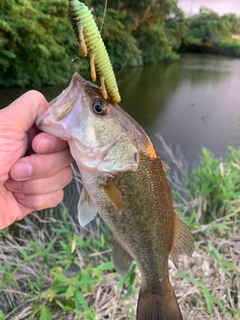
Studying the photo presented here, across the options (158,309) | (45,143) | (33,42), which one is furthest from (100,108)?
(33,42)

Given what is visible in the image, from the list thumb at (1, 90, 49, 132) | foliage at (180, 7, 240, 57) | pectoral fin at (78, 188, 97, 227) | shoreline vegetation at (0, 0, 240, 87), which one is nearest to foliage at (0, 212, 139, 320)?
pectoral fin at (78, 188, 97, 227)

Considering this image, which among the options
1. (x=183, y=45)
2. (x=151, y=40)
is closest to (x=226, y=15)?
(x=183, y=45)

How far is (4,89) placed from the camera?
12.6 m

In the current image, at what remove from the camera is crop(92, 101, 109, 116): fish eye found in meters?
1.39

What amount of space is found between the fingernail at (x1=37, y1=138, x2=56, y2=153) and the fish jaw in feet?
0.21

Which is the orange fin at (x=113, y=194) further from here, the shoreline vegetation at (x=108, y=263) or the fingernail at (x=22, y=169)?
the shoreline vegetation at (x=108, y=263)

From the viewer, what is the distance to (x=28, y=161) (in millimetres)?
1543

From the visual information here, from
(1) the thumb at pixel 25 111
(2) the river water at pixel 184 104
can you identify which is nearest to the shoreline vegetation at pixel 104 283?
(1) the thumb at pixel 25 111

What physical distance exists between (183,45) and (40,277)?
40.6 metres

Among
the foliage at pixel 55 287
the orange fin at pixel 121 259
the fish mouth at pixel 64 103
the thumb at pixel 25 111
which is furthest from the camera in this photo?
the foliage at pixel 55 287

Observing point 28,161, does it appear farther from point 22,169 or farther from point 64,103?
point 64,103

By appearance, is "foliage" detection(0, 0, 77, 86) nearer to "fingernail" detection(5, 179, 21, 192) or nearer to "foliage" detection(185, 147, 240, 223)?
"foliage" detection(185, 147, 240, 223)

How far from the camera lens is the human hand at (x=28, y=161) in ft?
4.84

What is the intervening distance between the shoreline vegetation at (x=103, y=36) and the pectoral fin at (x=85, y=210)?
2.52 feet
